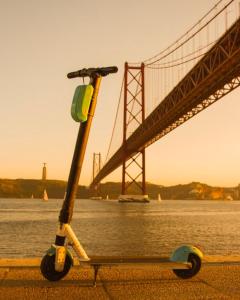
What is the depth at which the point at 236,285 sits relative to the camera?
14.5 ft

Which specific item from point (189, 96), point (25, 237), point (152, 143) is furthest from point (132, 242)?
point (152, 143)

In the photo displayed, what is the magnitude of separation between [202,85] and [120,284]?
27012 millimetres

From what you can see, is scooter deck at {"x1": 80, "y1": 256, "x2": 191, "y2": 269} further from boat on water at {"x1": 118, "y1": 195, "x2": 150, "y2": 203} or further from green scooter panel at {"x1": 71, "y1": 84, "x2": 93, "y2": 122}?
boat on water at {"x1": 118, "y1": 195, "x2": 150, "y2": 203}

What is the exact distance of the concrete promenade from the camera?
158 inches

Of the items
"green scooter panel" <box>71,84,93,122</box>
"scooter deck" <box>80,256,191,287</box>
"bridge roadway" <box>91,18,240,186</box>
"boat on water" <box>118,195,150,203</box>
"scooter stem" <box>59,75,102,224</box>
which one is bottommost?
"scooter deck" <box>80,256,191,287</box>

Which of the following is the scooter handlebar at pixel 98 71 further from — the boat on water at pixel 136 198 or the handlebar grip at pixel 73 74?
the boat on water at pixel 136 198

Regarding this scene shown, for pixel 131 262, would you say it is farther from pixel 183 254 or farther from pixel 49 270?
pixel 49 270

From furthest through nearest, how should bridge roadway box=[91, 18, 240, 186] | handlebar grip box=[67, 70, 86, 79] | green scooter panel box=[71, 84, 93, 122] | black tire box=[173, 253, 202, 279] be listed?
bridge roadway box=[91, 18, 240, 186] < handlebar grip box=[67, 70, 86, 79] < black tire box=[173, 253, 202, 279] < green scooter panel box=[71, 84, 93, 122]

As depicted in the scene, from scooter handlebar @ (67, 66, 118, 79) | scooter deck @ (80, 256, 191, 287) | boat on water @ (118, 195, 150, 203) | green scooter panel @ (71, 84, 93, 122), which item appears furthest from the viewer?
boat on water @ (118, 195, 150, 203)

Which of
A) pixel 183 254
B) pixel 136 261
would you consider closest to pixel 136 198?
pixel 183 254

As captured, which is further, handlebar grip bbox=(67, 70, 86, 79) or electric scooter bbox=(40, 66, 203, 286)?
handlebar grip bbox=(67, 70, 86, 79)

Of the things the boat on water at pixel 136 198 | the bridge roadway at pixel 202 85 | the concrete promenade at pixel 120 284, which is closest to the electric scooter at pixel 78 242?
the concrete promenade at pixel 120 284

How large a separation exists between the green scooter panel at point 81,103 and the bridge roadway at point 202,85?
22.1 meters

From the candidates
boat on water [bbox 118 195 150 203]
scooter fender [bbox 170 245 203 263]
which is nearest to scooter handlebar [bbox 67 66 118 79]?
scooter fender [bbox 170 245 203 263]
